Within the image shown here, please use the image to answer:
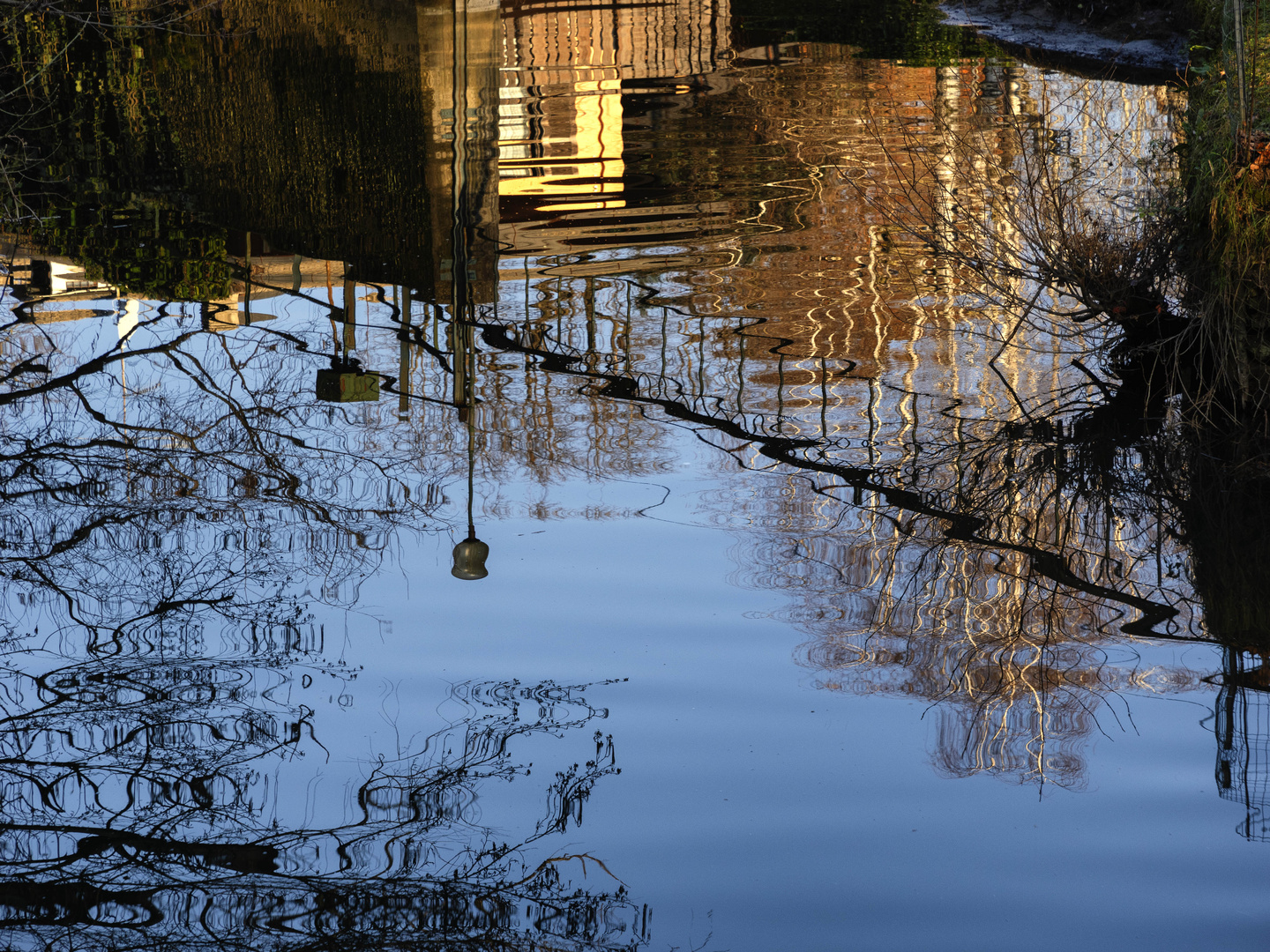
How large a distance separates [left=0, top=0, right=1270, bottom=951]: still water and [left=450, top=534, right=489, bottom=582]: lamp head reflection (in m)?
0.02

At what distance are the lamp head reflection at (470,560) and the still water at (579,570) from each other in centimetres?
2

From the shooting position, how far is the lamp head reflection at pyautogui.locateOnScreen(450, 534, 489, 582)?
22.4 ft

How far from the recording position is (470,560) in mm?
6875

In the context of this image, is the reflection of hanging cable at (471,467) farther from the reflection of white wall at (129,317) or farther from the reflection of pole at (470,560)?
the reflection of white wall at (129,317)

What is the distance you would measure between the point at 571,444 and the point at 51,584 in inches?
126

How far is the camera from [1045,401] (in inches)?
363

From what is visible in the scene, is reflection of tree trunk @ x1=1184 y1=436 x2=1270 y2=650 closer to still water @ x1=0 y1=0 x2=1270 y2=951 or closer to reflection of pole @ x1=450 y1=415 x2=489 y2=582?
still water @ x1=0 y1=0 x2=1270 y2=951

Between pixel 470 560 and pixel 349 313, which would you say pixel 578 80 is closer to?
pixel 349 313

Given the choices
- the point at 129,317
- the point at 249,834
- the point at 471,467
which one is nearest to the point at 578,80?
the point at 129,317

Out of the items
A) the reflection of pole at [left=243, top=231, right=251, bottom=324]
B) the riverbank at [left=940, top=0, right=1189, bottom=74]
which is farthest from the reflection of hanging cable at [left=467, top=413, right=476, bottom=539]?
the riverbank at [left=940, top=0, right=1189, bottom=74]

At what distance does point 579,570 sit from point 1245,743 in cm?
332

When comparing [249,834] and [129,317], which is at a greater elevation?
[129,317]

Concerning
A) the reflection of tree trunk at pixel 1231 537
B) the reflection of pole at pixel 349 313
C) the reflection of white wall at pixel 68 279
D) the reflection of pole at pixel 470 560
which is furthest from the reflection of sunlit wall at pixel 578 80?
the reflection of tree trunk at pixel 1231 537

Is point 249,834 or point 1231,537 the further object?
point 1231,537
